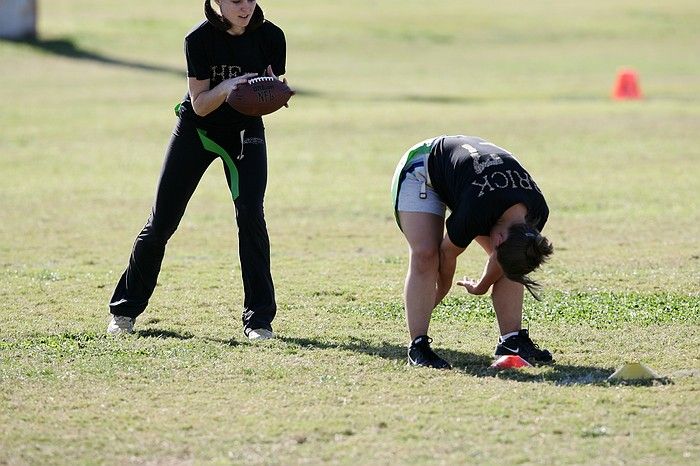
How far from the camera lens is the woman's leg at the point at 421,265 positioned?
6.97m

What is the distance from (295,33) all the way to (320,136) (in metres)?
19.7

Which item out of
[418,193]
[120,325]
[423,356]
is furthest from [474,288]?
[120,325]

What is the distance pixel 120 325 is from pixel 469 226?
270 centimetres

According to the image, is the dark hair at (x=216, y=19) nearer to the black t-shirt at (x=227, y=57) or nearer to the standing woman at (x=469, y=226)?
the black t-shirt at (x=227, y=57)

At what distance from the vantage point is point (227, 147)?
7.89 m

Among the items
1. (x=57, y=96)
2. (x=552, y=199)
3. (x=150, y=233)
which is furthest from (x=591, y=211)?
(x=57, y=96)

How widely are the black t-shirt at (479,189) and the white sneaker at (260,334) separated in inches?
62.4

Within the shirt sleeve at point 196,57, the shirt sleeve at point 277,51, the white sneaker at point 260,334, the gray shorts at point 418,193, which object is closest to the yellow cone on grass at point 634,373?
the gray shorts at point 418,193

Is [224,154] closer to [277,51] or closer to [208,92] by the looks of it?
[208,92]

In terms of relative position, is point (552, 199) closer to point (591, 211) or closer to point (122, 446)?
point (591, 211)

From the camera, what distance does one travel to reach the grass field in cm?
582

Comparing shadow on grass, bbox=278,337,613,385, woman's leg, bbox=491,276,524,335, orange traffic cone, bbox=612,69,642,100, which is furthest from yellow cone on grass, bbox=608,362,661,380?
orange traffic cone, bbox=612,69,642,100

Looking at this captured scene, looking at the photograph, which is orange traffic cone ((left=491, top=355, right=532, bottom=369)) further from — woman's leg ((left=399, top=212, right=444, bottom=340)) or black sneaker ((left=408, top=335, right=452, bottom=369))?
woman's leg ((left=399, top=212, right=444, bottom=340))

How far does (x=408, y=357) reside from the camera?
7.22m
